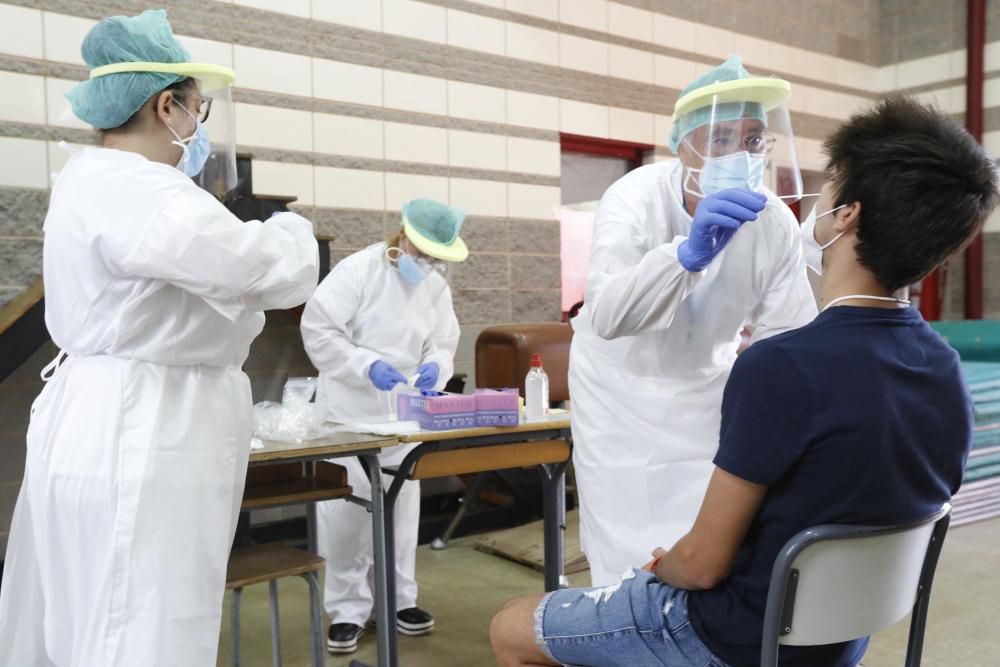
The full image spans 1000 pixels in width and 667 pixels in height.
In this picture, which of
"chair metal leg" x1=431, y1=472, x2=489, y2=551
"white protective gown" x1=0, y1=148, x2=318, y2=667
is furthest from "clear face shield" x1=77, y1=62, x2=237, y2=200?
"chair metal leg" x1=431, y1=472, x2=489, y2=551

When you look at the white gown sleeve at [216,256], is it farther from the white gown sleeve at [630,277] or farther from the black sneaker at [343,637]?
the black sneaker at [343,637]

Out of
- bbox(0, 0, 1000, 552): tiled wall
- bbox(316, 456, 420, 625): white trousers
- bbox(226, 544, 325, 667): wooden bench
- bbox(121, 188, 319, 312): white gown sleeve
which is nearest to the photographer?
bbox(121, 188, 319, 312): white gown sleeve

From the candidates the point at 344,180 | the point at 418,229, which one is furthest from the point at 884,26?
the point at 418,229

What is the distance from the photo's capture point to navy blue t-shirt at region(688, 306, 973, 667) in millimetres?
1149

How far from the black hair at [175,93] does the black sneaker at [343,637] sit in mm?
1936

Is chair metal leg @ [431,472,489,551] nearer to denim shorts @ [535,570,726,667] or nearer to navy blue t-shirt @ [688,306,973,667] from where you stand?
denim shorts @ [535,570,726,667]

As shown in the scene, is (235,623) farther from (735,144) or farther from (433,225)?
(735,144)

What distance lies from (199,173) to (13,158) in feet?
6.45

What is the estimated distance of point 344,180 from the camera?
4270 mm

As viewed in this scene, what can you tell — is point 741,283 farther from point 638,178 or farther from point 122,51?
point 122,51

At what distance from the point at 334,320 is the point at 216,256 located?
1599 millimetres

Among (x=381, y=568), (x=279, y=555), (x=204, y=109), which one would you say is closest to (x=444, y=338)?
(x=381, y=568)

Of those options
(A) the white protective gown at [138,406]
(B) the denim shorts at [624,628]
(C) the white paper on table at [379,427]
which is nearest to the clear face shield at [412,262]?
(C) the white paper on table at [379,427]

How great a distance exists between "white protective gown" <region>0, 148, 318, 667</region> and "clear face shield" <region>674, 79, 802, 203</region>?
865 mm
